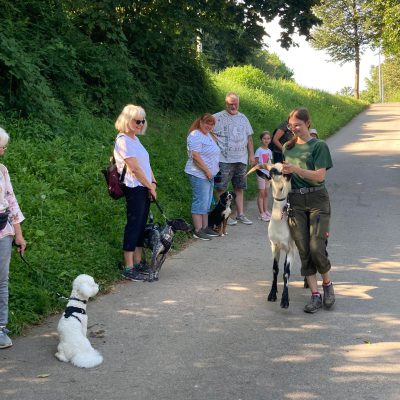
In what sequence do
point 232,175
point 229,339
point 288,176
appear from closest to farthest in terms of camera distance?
point 229,339, point 288,176, point 232,175

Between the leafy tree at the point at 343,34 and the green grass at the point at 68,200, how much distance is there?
34560 millimetres

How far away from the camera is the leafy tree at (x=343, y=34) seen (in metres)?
45.4

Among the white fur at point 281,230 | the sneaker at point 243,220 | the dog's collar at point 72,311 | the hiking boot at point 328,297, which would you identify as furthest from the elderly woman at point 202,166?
the dog's collar at point 72,311

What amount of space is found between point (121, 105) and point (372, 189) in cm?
619

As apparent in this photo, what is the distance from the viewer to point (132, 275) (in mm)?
7293

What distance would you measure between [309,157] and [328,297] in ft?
4.89

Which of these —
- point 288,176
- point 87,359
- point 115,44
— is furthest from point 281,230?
point 115,44

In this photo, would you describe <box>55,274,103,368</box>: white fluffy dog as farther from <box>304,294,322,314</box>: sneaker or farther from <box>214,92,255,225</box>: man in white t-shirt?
<box>214,92,255,225</box>: man in white t-shirt

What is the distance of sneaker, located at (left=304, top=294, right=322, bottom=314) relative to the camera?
20.5 feet

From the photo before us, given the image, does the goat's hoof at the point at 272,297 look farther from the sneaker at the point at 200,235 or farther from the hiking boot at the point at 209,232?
the hiking boot at the point at 209,232

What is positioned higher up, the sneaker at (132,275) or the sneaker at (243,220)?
the sneaker at (243,220)

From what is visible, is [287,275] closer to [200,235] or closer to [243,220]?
[200,235]

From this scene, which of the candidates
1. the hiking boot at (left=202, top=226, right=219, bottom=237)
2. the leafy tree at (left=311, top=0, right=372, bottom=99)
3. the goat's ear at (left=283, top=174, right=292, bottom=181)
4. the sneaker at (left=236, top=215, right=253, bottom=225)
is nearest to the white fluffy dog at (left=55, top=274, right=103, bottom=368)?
the goat's ear at (left=283, top=174, right=292, bottom=181)

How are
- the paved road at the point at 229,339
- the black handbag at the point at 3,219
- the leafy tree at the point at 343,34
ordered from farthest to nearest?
the leafy tree at the point at 343,34
the black handbag at the point at 3,219
the paved road at the point at 229,339
